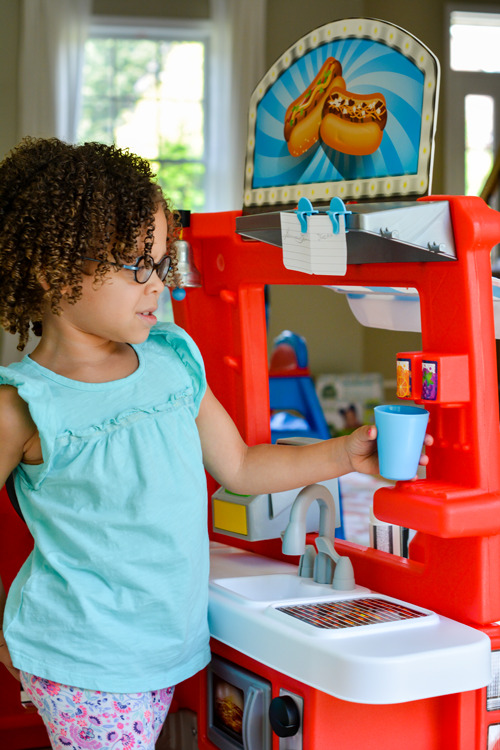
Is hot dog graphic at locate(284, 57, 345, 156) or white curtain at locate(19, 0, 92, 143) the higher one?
white curtain at locate(19, 0, 92, 143)

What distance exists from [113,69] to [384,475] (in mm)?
5409

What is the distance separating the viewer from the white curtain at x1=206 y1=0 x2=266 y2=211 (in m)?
5.75

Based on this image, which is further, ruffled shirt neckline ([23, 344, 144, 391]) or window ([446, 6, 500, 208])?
window ([446, 6, 500, 208])

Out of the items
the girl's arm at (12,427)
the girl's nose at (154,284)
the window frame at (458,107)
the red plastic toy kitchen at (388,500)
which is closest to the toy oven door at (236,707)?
the red plastic toy kitchen at (388,500)

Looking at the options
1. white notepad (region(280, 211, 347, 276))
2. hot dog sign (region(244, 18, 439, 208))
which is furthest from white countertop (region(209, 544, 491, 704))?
hot dog sign (region(244, 18, 439, 208))

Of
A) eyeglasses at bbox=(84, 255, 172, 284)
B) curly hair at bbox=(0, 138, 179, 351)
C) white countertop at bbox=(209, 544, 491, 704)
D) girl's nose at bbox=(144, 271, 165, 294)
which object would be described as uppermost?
curly hair at bbox=(0, 138, 179, 351)

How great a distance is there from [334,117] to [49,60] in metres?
4.89

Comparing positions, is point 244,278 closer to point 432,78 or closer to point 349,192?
point 349,192

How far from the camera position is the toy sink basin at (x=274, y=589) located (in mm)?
1139

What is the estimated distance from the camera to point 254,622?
108cm

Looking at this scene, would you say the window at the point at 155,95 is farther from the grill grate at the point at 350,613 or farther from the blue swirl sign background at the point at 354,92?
the grill grate at the point at 350,613

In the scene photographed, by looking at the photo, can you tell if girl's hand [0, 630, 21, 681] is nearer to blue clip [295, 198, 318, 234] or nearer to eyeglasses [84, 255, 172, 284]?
eyeglasses [84, 255, 172, 284]

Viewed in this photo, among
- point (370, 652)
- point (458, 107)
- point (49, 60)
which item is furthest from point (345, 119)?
point (458, 107)

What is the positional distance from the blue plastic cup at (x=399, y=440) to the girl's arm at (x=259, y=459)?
113mm
